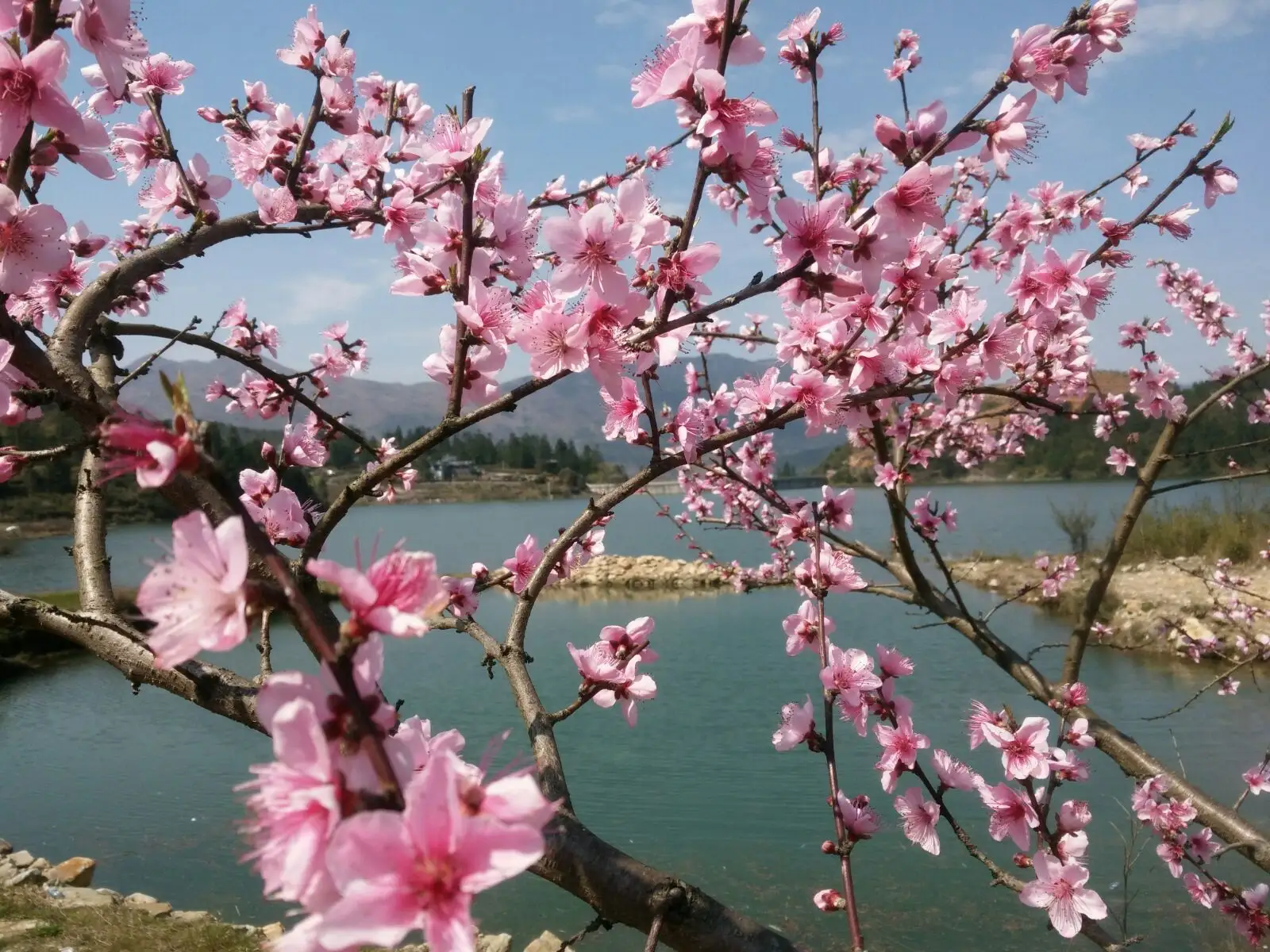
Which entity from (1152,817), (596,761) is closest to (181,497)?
(1152,817)

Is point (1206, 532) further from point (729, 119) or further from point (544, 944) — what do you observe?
point (729, 119)

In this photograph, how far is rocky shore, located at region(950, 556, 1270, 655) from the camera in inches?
383

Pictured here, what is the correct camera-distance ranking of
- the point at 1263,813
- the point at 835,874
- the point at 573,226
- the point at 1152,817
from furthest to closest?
the point at 1263,813 → the point at 835,874 → the point at 1152,817 → the point at 573,226

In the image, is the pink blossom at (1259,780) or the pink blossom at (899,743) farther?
the pink blossom at (1259,780)

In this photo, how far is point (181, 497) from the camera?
84 centimetres

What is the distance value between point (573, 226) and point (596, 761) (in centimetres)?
688

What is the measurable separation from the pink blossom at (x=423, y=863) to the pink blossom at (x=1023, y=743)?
1444mm

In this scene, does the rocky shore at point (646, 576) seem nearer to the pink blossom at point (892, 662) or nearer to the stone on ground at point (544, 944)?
the stone on ground at point (544, 944)

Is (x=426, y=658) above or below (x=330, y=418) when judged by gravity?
below

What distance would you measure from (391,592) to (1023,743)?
60.9 inches

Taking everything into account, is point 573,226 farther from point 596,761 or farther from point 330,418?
point 596,761

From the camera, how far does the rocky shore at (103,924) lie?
12.6ft

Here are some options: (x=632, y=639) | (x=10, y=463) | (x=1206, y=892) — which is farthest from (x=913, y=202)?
(x=1206, y=892)

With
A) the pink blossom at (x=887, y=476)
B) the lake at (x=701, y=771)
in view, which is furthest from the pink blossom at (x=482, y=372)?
the pink blossom at (x=887, y=476)
